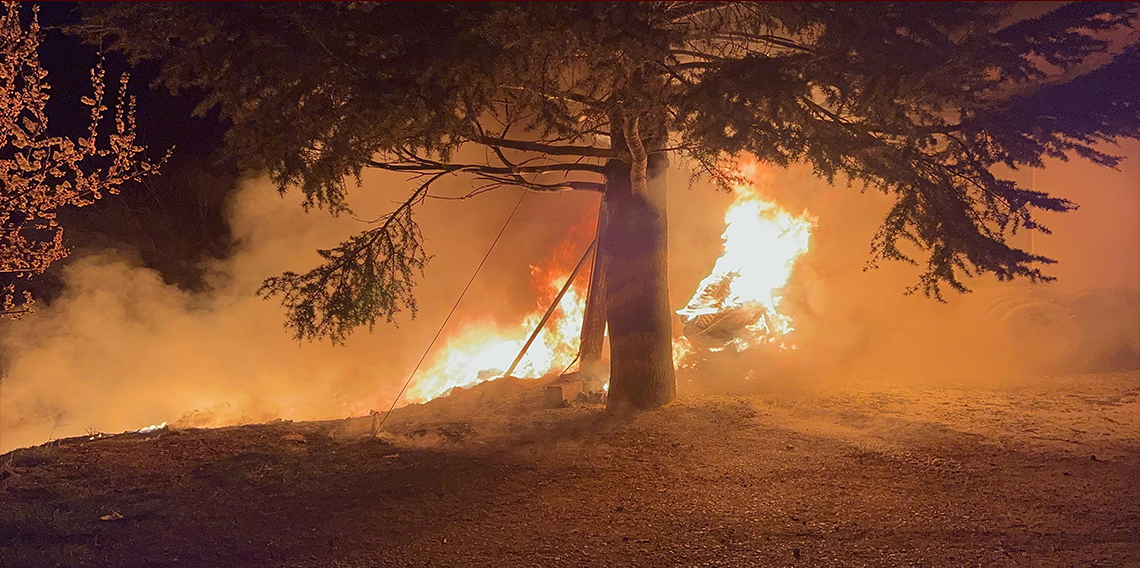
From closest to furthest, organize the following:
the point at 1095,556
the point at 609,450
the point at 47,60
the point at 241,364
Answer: the point at 1095,556 → the point at 609,450 → the point at 47,60 → the point at 241,364

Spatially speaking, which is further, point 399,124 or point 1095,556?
point 399,124

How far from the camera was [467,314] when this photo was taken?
17688mm

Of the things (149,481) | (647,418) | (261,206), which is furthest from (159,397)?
(647,418)

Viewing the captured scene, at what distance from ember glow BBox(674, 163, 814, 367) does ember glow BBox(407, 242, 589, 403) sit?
2.24m

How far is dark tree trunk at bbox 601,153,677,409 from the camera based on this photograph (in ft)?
26.3

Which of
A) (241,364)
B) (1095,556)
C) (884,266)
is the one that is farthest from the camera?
(241,364)

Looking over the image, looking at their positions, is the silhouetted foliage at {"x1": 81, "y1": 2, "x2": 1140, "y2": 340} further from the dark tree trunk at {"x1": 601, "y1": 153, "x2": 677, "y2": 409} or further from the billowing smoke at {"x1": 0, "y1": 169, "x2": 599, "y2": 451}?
the billowing smoke at {"x1": 0, "y1": 169, "x2": 599, "y2": 451}

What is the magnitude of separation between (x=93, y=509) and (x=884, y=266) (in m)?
12.4

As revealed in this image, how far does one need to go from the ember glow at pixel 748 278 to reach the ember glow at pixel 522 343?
224 cm

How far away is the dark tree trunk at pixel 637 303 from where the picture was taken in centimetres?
802

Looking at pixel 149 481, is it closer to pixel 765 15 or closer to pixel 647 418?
pixel 647 418

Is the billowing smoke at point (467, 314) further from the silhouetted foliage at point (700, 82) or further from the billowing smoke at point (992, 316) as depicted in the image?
the silhouetted foliage at point (700, 82)

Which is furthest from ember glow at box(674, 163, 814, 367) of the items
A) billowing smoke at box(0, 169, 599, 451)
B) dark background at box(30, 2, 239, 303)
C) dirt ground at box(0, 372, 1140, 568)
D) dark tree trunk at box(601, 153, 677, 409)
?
dark background at box(30, 2, 239, 303)

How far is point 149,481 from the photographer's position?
6.00 m
